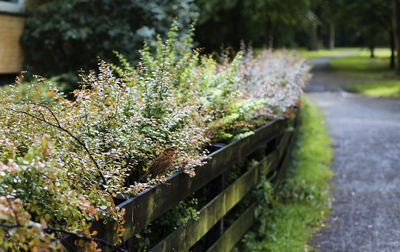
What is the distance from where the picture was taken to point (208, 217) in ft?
10.7

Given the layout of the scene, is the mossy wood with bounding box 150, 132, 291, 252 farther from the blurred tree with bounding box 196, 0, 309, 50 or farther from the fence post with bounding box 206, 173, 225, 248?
the blurred tree with bounding box 196, 0, 309, 50

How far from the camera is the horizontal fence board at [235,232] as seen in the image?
3.51m

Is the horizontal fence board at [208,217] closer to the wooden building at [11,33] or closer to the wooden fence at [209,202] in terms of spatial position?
the wooden fence at [209,202]

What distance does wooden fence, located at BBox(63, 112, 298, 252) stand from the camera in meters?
2.33

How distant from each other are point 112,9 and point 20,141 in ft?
24.9

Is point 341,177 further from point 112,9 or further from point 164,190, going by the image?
point 112,9

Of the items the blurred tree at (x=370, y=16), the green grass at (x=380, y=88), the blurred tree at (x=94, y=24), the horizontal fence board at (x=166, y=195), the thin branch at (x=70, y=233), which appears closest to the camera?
the thin branch at (x=70, y=233)

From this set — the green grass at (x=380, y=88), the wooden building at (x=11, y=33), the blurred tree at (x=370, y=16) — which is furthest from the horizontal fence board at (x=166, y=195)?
the blurred tree at (x=370, y=16)

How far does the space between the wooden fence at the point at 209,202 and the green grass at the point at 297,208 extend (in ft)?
0.89

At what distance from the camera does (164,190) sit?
2.61 m

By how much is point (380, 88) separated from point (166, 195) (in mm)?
20949

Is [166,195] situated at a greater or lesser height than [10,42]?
lesser

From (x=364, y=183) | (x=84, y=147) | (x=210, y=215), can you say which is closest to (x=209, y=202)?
(x=210, y=215)

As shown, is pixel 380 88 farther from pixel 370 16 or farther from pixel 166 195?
pixel 166 195
